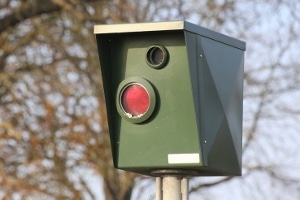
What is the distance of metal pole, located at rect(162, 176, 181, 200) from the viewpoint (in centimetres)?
367

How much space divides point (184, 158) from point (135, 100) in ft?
0.97

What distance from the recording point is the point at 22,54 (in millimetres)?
9922

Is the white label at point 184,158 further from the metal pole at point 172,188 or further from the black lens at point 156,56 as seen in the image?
the black lens at point 156,56

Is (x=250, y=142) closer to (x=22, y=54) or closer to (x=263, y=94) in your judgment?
(x=263, y=94)

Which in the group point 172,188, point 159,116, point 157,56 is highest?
point 157,56

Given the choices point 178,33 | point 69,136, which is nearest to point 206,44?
point 178,33

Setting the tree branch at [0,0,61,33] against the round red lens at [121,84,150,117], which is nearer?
the round red lens at [121,84,150,117]

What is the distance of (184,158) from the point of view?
3.56 metres

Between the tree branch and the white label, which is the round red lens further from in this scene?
the tree branch

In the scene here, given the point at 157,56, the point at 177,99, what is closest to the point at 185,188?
the point at 177,99

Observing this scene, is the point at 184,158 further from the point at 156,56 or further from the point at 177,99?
the point at 156,56

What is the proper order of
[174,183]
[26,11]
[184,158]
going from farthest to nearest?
[26,11] → [174,183] → [184,158]

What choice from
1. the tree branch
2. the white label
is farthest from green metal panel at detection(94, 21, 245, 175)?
the tree branch

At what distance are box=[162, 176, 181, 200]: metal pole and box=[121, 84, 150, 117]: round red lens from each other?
0.79 ft
